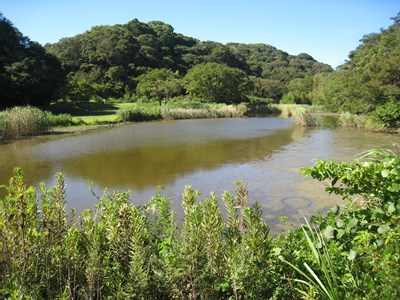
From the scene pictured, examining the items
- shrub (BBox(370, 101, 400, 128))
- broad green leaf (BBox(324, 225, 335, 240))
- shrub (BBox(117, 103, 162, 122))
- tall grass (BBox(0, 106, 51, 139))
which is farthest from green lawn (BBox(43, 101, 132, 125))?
broad green leaf (BBox(324, 225, 335, 240))

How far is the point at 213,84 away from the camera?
4738 cm

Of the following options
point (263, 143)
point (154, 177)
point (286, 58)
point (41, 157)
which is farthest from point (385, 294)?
point (286, 58)

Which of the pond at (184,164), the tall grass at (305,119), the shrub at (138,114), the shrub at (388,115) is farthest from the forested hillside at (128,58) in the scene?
the shrub at (388,115)

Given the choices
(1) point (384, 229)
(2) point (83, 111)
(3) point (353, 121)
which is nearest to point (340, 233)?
(1) point (384, 229)

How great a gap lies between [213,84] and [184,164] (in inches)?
1483

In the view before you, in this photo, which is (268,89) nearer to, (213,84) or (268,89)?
(268,89)

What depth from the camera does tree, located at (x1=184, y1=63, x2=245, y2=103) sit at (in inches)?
1866

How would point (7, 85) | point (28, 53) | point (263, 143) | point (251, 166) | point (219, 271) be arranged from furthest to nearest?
→ point (28, 53)
point (7, 85)
point (263, 143)
point (251, 166)
point (219, 271)

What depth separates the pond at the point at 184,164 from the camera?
7180mm

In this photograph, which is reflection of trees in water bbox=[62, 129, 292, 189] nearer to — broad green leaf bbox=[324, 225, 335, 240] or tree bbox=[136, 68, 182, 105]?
broad green leaf bbox=[324, 225, 335, 240]

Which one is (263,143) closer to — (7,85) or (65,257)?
(65,257)

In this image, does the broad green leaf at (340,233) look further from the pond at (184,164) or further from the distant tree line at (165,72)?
the distant tree line at (165,72)

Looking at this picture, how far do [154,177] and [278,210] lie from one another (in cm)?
407

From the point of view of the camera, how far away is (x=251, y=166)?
1057 centimetres
